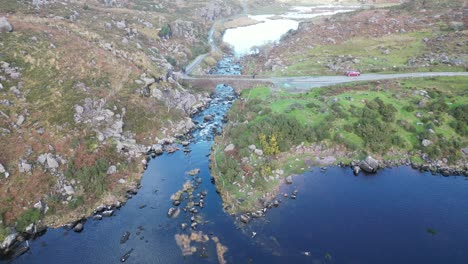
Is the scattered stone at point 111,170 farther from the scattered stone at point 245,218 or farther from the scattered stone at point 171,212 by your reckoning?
the scattered stone at point 245,218

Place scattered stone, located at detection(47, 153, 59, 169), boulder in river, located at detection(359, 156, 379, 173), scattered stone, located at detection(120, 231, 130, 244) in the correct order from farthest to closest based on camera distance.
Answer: boulder in river, located at detection(359, 156, 379, 173), scattered stone, located at detection(47, 153, 59, 169), scattered stone, located at detection(120, 231, 130, 244)

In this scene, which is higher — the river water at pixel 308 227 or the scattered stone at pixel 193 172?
the river water at pixel 308 227

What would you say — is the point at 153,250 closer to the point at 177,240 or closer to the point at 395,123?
the point at 177,240

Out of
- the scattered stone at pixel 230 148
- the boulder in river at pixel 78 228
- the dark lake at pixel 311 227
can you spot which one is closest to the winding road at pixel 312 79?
the scattered stone at pixel 230 148

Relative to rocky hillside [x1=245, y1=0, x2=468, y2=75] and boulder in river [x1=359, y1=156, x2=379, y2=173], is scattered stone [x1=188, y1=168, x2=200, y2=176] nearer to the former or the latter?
boulder in river [x1=359, y1=156, x2=379, y2=173]

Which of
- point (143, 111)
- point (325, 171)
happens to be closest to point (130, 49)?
point (143, 111)

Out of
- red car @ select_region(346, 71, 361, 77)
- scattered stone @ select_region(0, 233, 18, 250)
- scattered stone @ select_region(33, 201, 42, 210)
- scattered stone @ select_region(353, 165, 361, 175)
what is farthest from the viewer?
red car @ select_region(346, 71, 361, 77)

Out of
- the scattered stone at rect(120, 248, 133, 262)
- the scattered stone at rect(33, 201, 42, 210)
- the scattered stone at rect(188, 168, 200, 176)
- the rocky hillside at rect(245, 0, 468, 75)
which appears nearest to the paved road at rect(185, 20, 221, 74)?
the rocky hillside at rect(245, 0, 468, 75)

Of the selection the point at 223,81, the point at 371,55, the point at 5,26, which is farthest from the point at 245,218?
the point at 371,55
